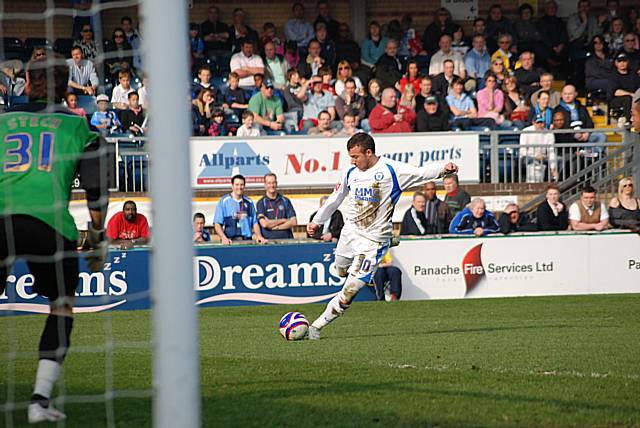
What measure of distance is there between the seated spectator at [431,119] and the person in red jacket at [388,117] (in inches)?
8.5

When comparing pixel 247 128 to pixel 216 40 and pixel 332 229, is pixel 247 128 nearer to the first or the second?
pixel 332 229

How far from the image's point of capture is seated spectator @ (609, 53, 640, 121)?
67.6 ft

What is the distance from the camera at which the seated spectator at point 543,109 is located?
1975 centimetres

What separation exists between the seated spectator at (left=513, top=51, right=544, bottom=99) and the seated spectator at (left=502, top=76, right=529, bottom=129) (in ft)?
0.80

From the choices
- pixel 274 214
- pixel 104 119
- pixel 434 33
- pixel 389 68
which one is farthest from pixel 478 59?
pixel 104 119

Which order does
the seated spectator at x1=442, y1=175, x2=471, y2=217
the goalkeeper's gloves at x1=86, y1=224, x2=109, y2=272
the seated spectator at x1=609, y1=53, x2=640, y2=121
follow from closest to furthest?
1. the goalkeeper's gloves at x1=86, y1=224, x2=109, y2=272
2. the seated spectator at x1=442, y1=175, x2=471, y2=217
3. the seated spectator at x1=609, y1=53, x2=640, y2=121

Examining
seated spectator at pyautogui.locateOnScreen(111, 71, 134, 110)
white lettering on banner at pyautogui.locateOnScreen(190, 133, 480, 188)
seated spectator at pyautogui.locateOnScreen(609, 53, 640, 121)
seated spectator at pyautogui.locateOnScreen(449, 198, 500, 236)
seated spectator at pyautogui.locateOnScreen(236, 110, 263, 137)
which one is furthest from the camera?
seated spectator at pyautogui.locateOnScreen(609, 53, 640, 121)

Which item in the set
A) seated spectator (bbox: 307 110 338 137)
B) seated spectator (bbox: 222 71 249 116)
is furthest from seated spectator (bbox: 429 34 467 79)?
seated spectator (bbox: 222 71 249 116)

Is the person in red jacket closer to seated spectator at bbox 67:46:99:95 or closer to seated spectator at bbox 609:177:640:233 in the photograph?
seated spectator at bbox 609:177:640:233

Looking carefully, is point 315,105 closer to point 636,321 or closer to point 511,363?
point 636,321

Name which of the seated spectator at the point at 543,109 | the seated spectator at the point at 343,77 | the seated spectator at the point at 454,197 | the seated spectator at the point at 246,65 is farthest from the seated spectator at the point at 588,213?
→ the seated spectator at the point at 246,65

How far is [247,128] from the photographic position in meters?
18.9

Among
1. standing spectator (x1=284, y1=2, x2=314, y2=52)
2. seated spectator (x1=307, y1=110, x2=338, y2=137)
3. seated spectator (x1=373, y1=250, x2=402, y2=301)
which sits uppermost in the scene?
standing spectator (x1=284, y1=2, x2=314, y2=52)

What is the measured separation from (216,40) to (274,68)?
1.67 m
